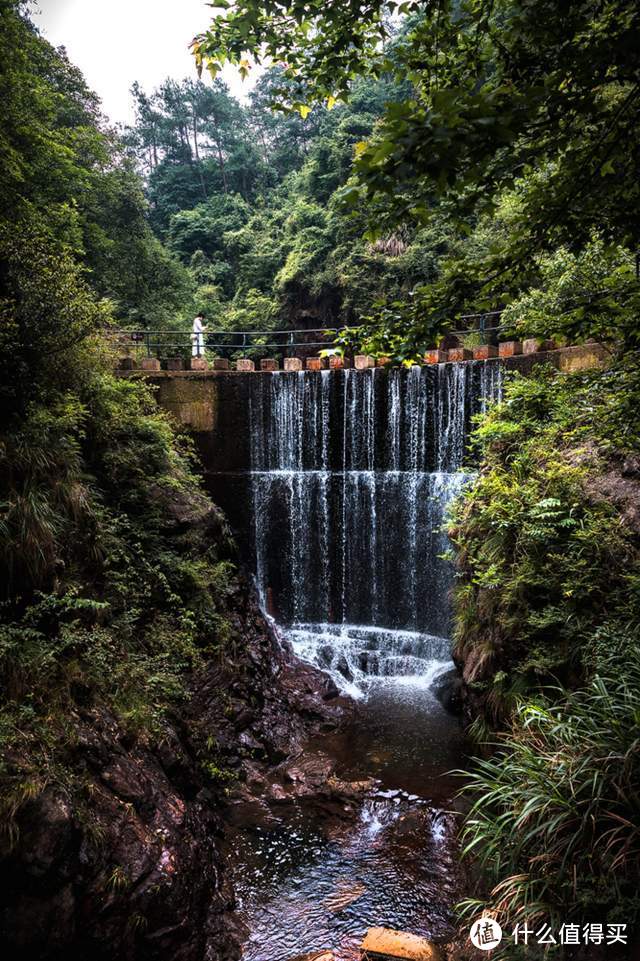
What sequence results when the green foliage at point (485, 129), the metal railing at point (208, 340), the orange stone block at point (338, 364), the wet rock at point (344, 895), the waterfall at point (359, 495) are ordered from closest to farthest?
the green foliage at point (485, 129) < the wet rock at point (344, 895) < the waterfall at point (359, 495) < the orange stone block at point (338, 364) < the metal railing at point (208, 340)

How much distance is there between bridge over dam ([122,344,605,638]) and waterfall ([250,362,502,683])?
22 mm

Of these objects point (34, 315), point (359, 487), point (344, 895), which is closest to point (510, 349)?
point (359, 487)

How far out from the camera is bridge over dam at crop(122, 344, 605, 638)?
991 cm

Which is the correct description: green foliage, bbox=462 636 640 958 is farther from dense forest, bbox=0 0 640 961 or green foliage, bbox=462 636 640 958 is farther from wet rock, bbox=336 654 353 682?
wet rock, bbox=336 654 353 682

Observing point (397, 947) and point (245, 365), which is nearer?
point (397, 947)

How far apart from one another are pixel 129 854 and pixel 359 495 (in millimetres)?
7748

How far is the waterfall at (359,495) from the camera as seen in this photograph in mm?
9797

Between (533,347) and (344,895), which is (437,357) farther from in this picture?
(344,895)

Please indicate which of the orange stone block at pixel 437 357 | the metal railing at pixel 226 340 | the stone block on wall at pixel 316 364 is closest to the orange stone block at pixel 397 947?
the metal railing at pixel 226 340

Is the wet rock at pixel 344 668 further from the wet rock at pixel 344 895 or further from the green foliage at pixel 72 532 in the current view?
the wet rock at pixel 344 895

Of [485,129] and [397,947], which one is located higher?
[485,129]

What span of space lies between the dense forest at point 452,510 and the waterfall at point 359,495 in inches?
78.5

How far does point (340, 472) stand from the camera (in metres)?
10.8

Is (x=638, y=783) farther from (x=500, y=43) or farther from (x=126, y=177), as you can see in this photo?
(x=126, y=177)
